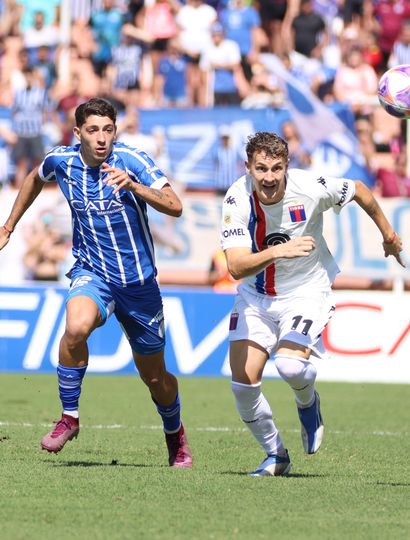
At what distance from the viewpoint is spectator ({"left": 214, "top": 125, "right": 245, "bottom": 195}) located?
19484mm

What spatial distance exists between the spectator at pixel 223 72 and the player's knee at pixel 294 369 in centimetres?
1339

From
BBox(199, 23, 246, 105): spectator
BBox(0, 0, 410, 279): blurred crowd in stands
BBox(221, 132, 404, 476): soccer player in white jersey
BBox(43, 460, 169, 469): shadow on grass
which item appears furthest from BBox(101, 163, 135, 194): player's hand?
BBox(199, 23, 246, 105): spectator

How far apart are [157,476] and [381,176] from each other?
12.4 metres

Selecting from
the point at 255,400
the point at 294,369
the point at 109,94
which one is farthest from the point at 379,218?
the point at 109,94

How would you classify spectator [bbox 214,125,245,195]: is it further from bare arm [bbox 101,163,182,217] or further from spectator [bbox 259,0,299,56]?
bare arm [bbox 101,163,182,217]

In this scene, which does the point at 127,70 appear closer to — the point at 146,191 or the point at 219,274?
the point at 219,274

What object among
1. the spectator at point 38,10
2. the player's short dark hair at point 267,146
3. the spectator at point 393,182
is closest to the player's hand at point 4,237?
the player's short dark hair at point 267,146

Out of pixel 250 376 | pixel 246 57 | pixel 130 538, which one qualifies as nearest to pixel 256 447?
pixel 250 376

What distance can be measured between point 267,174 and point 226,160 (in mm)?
11995

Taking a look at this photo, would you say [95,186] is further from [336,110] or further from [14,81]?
[14,81]

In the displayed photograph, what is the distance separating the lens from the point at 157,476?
765cm

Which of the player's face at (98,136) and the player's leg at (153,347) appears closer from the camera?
the player's face at (98,136)

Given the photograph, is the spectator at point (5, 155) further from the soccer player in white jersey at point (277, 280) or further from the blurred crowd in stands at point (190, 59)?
the soccer player in white jersey at point (277, 280)

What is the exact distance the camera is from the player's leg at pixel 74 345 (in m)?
7.86
